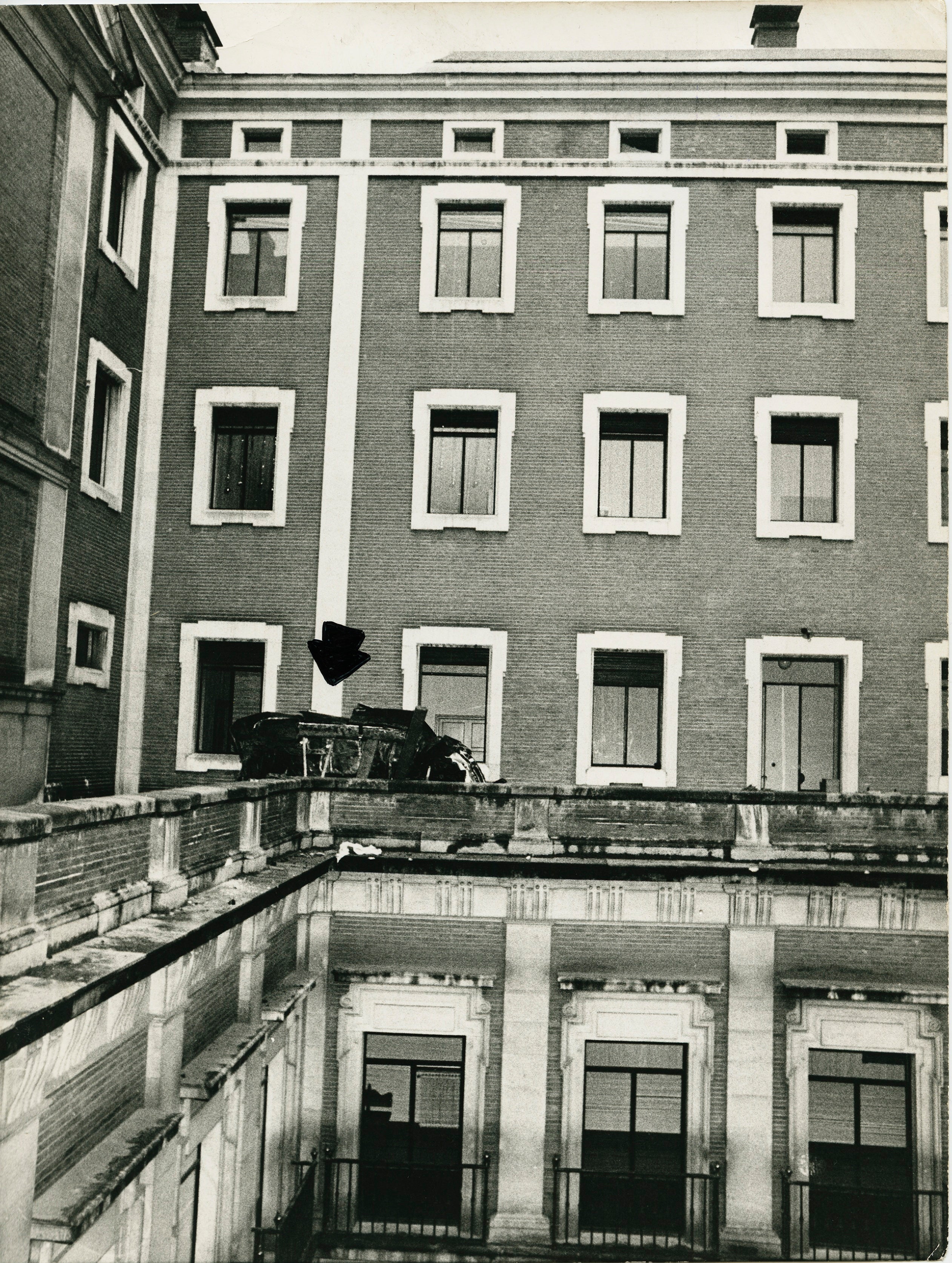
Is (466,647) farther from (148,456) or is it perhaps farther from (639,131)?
(639,131)

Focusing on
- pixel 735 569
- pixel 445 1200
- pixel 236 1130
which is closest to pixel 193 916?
A: pixel 236 1130

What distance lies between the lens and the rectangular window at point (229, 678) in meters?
15.7

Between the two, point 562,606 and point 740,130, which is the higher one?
point 740,130

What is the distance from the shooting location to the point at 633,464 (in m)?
16.0

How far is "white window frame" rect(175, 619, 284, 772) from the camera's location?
593 inches

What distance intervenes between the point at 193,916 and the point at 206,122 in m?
13.4

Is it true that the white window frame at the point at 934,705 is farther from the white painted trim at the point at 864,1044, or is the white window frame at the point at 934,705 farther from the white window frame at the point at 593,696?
the white painted trim at the point at 864,1044

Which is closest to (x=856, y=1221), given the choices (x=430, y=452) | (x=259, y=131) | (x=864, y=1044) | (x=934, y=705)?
(x=864, y=1044)

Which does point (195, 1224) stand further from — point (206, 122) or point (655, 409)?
point (206, 122)

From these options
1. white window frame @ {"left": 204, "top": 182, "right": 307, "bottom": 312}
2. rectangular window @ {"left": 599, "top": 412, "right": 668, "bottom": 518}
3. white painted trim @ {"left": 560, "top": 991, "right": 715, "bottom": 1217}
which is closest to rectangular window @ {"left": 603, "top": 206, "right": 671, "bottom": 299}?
rectangular window @ {"left": 599, "top": 412, "right": 668, "bottom": 518}

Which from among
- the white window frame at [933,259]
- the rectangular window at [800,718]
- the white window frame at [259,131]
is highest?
the white window frame at [259,131]

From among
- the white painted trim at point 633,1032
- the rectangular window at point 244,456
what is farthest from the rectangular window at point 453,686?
the white painted trim at point 633,1032

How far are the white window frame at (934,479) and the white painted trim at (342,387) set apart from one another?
8810 mm

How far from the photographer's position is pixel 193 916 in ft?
23.1
